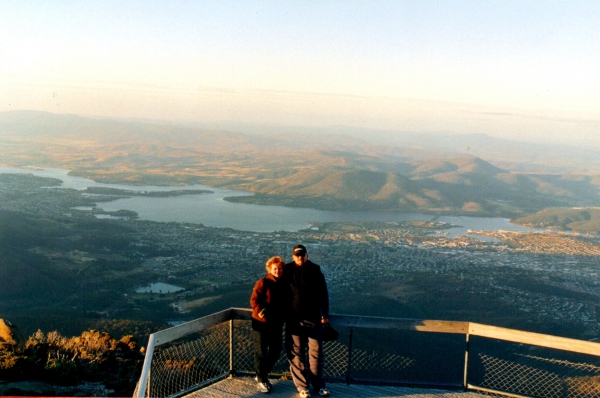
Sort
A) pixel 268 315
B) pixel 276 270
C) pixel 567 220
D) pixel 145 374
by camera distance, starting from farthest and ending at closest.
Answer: pixel 567 220 < pixel 268 315 < pixel 276 270 < pixel 145 374

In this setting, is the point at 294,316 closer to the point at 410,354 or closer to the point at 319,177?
the point at 410,354

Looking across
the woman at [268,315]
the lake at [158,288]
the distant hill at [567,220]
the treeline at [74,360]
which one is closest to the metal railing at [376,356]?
the woman at [268,315]

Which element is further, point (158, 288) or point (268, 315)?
point (158, 288)

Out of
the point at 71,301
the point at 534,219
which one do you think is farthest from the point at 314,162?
the point at 71,301

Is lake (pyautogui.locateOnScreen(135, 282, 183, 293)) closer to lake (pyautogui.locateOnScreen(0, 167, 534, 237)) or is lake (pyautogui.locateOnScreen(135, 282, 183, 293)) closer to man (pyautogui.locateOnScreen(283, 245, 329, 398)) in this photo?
lake (pyautogui.locateOnScreen(0, 167, 534, 237))

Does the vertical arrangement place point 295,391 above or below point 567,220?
above

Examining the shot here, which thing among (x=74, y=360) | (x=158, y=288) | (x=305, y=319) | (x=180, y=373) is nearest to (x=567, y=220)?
(x=158, y=288)
